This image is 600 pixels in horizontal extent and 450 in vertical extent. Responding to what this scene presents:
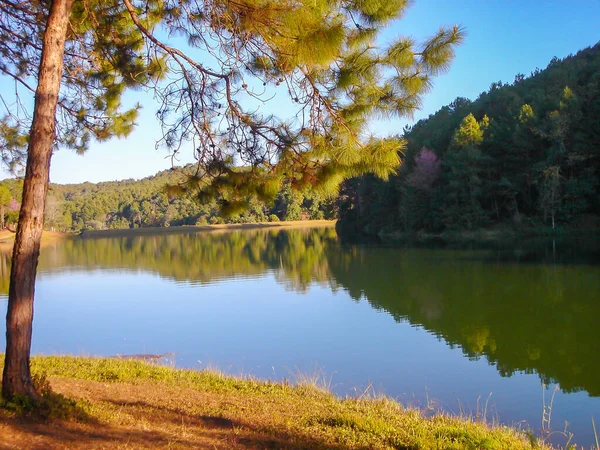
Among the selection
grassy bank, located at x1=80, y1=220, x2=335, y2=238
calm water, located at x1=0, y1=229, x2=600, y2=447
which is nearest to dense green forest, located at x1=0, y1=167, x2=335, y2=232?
grassy bank, located at x1=80, y1=220, x2=335, y2=238

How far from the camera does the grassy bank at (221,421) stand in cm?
376

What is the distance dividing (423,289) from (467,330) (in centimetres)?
538

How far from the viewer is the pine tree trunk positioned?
3.94 meters

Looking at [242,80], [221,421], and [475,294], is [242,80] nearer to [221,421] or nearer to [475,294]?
Answer: [221,421]

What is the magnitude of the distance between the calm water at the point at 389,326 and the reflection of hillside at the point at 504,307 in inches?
1.7

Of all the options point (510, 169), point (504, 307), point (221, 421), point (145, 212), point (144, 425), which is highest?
point (510, 169)

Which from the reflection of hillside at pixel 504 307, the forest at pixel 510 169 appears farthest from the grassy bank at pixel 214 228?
the reflection of hillside at pixel 504 307

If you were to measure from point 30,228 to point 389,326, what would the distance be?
374 inches

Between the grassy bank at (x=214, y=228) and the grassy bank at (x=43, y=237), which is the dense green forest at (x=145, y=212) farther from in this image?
the grassy bank at (x=43, y=237)

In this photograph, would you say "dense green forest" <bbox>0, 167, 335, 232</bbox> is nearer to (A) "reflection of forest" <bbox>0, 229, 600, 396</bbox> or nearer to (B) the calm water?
A: (A) "reflection of forest" <bbox>0, 229, 600, 396</bbox>

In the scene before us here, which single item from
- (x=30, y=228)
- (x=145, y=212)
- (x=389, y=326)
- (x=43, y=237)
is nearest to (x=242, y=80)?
(x=30, y=228)

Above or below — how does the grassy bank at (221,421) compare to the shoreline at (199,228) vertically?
below

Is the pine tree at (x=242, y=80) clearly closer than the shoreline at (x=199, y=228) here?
Yes

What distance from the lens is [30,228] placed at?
4020 mm
